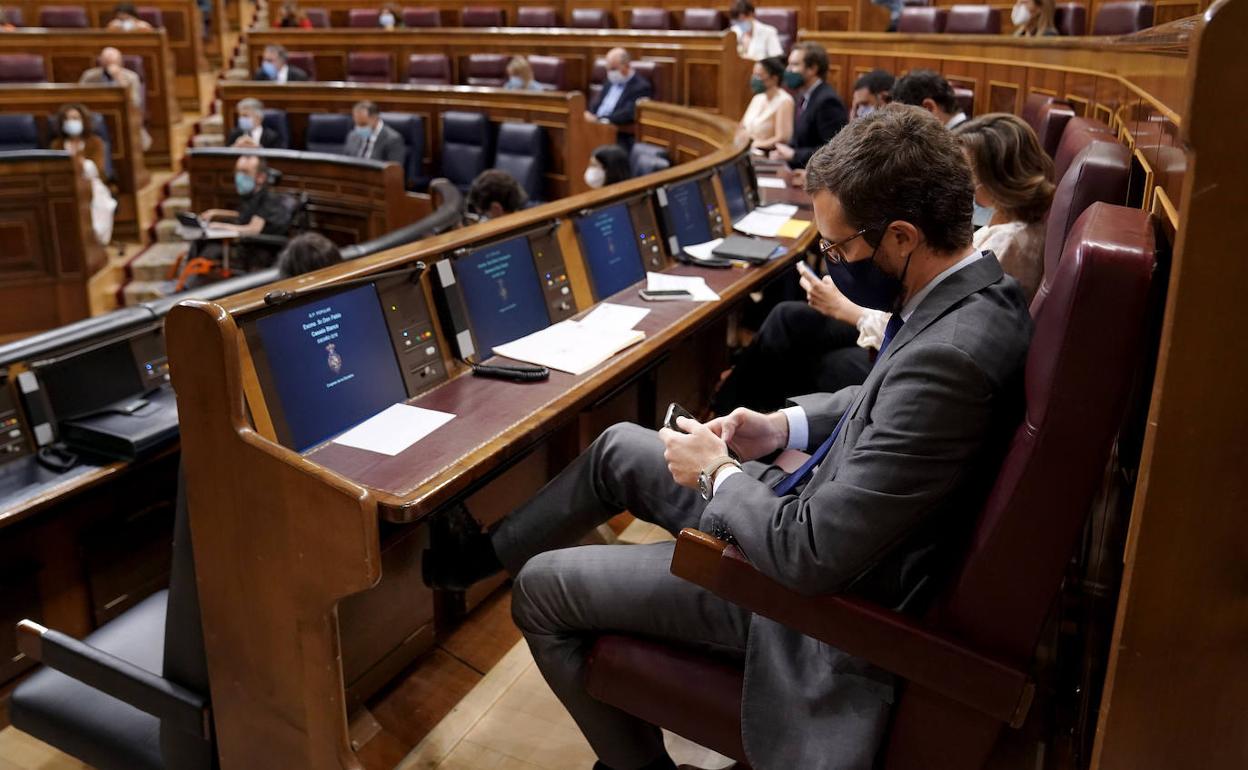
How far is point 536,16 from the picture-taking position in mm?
7645

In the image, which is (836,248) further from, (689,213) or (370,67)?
(370,67)

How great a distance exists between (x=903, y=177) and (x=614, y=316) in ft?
3.50

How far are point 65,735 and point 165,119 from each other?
626 cm

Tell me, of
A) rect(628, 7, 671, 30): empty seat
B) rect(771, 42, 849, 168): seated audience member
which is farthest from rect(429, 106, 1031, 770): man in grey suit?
rect(628, 7, 671, 30): empty seat

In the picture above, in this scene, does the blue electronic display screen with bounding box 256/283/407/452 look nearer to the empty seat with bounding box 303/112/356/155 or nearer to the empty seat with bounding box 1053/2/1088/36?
the empty seat with bounding box 1053/2/1088/36

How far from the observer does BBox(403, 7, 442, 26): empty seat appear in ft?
25.8

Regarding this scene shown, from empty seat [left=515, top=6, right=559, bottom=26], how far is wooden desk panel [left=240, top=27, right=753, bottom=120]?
92cm

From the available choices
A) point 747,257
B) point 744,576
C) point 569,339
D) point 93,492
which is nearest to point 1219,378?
point 744,576

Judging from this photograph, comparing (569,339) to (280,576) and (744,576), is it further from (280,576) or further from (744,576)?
(744,576)

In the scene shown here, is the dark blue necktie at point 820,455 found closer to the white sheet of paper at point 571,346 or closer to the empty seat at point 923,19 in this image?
the white sheet of paper at point 571,346

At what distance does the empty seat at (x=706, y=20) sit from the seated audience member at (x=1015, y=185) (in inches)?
206

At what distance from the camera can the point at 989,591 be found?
1.01m

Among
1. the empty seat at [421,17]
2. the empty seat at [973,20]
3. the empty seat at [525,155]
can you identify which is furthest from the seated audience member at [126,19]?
the empty seat at [973,20]

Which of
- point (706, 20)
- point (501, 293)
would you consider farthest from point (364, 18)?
point (501, 293)
